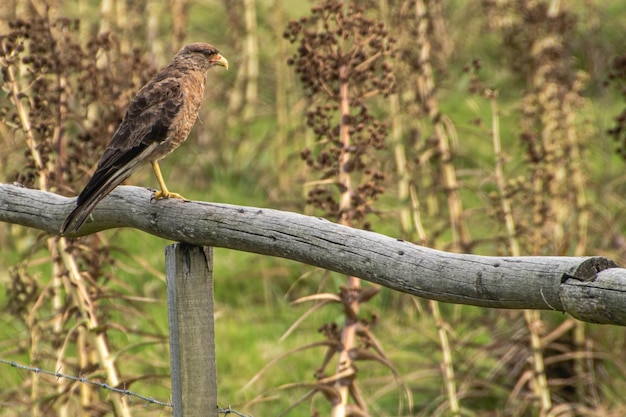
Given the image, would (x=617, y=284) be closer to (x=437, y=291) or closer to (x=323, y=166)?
(x=437, y=291)

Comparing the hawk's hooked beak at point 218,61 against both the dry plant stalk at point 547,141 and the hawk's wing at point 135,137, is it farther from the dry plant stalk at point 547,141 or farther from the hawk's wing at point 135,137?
the dry plant stalk at point 547,141

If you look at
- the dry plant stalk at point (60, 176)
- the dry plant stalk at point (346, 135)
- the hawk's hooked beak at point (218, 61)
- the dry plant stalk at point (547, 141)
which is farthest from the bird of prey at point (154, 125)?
the dry plant stalk at point (547, 141)

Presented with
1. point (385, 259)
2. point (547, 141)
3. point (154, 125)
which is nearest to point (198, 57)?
point (154, 125)

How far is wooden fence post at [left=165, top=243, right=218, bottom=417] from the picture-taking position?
275 cm

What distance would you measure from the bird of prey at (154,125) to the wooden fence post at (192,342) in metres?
0.41

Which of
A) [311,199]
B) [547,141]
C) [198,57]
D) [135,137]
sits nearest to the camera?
[135,137]

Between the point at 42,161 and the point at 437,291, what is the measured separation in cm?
229

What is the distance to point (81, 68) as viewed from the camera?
4234mm

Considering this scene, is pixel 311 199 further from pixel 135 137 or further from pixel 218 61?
pixel 218 61

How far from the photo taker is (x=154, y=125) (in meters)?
3.80

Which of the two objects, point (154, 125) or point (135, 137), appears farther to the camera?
point (154, 125)

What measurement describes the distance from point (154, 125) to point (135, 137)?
15cm

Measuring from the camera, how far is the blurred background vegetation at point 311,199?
12.9ft

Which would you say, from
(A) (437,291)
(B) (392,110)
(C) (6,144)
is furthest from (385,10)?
(A) (437,291)
